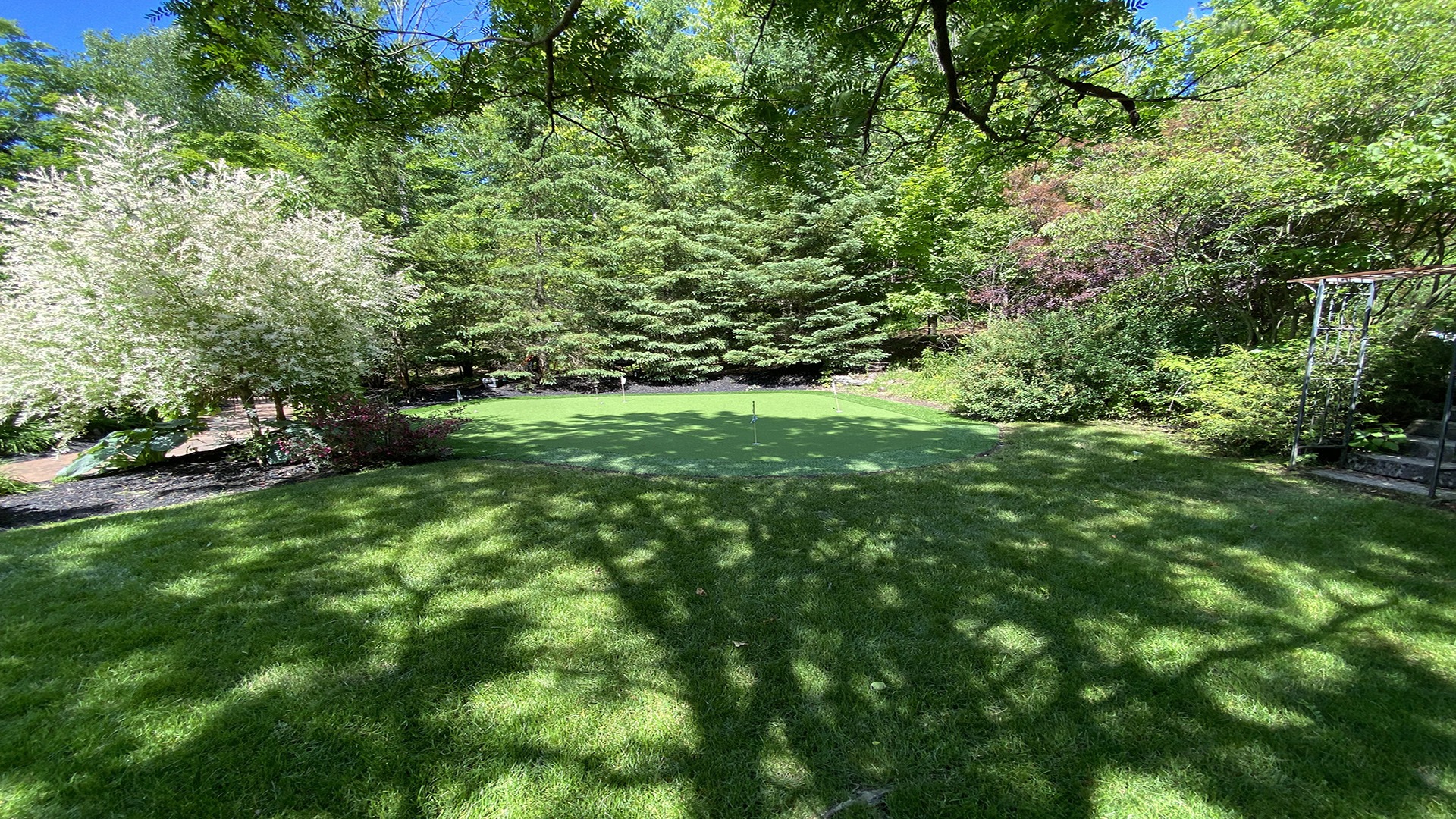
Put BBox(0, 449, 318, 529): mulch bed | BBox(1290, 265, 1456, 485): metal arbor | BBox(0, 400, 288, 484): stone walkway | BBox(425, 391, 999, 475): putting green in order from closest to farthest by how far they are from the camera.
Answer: BBox(0, 449, 318, 529): mulch bed → BBox(1290, 265, 1456, 485): metal arbor → BBox(425, 391, 999, 475): putting green → BBox(0, 400, 288, 484): stone walkway

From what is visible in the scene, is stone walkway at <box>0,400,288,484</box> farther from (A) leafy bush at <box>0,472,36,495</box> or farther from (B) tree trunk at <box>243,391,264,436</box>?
(B) tree trunk at <box>243,391,264,436</box>

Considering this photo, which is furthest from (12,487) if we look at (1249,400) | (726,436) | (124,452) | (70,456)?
(1249,400)

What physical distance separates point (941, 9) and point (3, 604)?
178 inches

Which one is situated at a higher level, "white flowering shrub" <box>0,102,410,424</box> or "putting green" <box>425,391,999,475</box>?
"white flowering shrub" <box>0,102,410,424</box>

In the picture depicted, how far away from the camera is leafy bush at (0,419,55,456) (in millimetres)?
6379

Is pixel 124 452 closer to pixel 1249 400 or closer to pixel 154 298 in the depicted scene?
pixel 154 298

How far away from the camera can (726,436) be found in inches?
262

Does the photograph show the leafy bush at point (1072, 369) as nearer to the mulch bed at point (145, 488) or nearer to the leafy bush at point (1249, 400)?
the leafy bush at point (1249, 400)

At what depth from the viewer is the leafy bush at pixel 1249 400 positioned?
16.6ft

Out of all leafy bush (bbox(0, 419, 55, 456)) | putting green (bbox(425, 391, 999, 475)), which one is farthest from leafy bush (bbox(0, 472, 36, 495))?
putting green (bbox(425, 391, 999, 475))

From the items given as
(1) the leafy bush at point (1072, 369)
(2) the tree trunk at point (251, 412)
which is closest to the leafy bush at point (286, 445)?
(2) the tree trunk at point (251, 412)

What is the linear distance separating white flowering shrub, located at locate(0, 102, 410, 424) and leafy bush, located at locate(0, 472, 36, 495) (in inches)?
26.7

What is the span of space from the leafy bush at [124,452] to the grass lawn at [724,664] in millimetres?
2577

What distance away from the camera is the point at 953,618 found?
7.67 ft
